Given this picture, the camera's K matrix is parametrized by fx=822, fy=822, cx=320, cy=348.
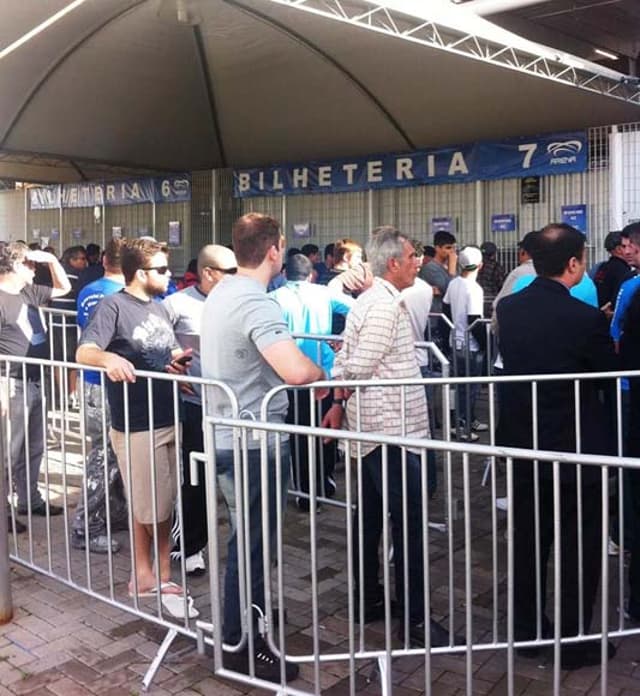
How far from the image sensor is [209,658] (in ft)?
12.2

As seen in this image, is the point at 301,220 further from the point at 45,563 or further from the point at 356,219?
the point at 45,563

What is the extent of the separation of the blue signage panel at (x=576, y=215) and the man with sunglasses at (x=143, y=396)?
794cm

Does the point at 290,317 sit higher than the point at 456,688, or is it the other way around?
the point at 290,317

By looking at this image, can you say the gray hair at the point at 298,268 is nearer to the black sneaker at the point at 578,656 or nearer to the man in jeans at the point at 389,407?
the man in jeans at the point at 389,407

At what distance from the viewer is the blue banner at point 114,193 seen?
53.3ft

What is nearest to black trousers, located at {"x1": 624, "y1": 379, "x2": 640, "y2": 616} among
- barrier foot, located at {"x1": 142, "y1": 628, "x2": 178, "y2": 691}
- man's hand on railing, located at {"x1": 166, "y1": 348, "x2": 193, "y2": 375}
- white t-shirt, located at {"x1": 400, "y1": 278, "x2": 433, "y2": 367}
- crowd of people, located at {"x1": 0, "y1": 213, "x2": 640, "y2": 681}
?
crowd of people, located at {"x1": 0, "y1": 213, "x2": 640, "y2": 681}

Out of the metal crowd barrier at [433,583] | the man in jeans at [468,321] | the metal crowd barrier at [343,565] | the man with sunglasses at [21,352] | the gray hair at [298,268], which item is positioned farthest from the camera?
the man in jeans at [468,321]

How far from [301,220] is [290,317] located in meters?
8.97

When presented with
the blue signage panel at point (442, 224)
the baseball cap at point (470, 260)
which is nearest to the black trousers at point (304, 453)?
the baseball cap at point (470, 260)

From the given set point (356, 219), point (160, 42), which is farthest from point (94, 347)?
point (356, 219)

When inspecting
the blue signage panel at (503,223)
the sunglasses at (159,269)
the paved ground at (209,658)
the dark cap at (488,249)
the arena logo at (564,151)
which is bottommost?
the paved ground at (209,658)

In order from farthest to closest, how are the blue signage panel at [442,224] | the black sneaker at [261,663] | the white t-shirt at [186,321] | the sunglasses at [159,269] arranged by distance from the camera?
1. the blue signage panel at [442,224]
2. the white t-shirt at [186,321]
3. the sunglasses at [159,269]
4. the black sneaker at [261,663]

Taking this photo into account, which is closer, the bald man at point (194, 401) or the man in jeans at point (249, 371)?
the man in jeans at point (249, 371)

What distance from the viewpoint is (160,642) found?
12.9 feet
